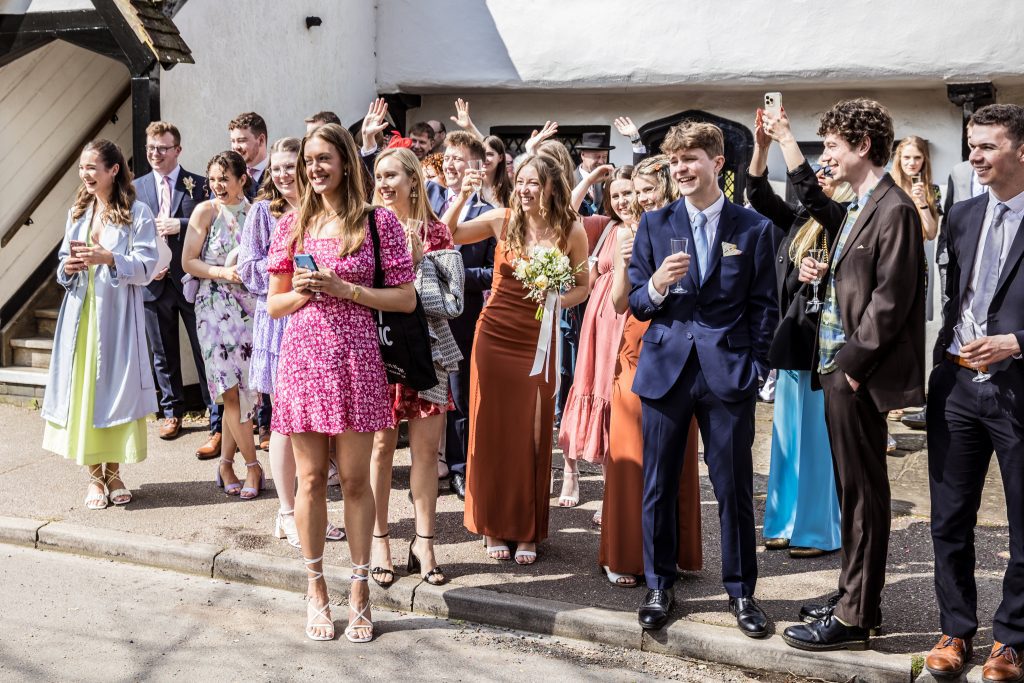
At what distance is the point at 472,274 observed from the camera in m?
6.78

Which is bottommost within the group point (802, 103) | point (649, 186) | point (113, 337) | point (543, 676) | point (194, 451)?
point (543, 676)

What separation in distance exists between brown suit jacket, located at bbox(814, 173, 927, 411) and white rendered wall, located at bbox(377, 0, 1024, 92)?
720 centimetres

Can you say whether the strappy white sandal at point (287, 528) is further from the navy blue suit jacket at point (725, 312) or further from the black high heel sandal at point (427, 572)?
the navy blue suit jacket at point (725, 312)

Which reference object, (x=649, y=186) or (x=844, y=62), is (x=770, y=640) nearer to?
(x=649, y=186)

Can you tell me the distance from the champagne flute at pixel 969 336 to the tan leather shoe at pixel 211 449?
18.0ft

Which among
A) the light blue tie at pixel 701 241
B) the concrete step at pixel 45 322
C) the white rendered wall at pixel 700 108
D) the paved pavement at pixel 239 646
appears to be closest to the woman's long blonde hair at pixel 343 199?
the light blue tie at pixel 701 241

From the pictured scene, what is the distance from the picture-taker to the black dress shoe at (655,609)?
16.0 feet

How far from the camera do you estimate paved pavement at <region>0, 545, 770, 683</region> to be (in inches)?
Answer: 181

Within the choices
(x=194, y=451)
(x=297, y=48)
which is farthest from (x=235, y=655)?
(x=297, y=48)

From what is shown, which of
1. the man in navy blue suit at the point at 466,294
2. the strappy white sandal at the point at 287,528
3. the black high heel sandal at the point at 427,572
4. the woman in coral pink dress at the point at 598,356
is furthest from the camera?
the man in navy blue suit at the point at 466,294

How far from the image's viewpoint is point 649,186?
575cm

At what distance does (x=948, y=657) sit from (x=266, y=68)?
355 inches

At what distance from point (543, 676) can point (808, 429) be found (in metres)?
2.27

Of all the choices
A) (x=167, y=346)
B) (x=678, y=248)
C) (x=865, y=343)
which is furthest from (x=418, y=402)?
(x=167, y=346)
